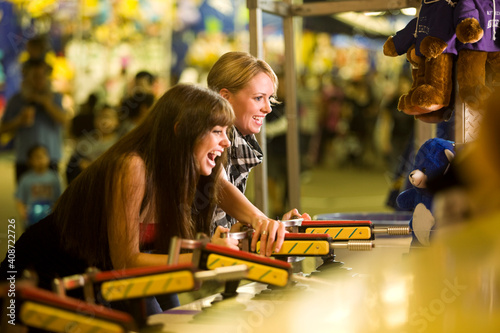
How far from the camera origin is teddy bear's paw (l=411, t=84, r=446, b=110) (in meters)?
1.85

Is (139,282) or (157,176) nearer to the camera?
(139,282)

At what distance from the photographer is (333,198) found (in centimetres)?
782

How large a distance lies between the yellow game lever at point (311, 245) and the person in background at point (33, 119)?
2296 millimetres

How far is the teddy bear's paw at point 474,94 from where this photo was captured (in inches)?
71.5

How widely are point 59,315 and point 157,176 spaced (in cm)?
65

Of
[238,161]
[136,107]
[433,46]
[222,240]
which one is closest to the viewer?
[222,240]

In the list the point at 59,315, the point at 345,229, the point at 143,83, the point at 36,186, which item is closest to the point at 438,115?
the point at 345,229

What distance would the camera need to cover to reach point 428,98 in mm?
1851

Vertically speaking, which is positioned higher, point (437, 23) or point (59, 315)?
point (437, 23)

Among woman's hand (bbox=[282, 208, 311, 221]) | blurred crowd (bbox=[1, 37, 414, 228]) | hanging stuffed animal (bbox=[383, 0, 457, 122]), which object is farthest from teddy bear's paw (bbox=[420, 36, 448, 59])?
blurred crowd (bbox=[1, 37, 414, 228])

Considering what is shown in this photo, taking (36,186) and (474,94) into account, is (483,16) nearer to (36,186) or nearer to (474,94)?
(474,94)

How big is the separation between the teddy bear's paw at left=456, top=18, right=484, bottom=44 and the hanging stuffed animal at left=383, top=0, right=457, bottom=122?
0.21 ft

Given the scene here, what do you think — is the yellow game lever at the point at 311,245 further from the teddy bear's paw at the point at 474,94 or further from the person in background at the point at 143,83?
the person in background at the point at 143,83

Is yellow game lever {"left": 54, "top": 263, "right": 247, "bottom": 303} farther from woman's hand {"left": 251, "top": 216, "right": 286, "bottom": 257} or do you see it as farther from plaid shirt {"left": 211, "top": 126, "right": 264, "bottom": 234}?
plaid shirt {"left": 211, "top": 126, "right": 264, "bottom": 234}
